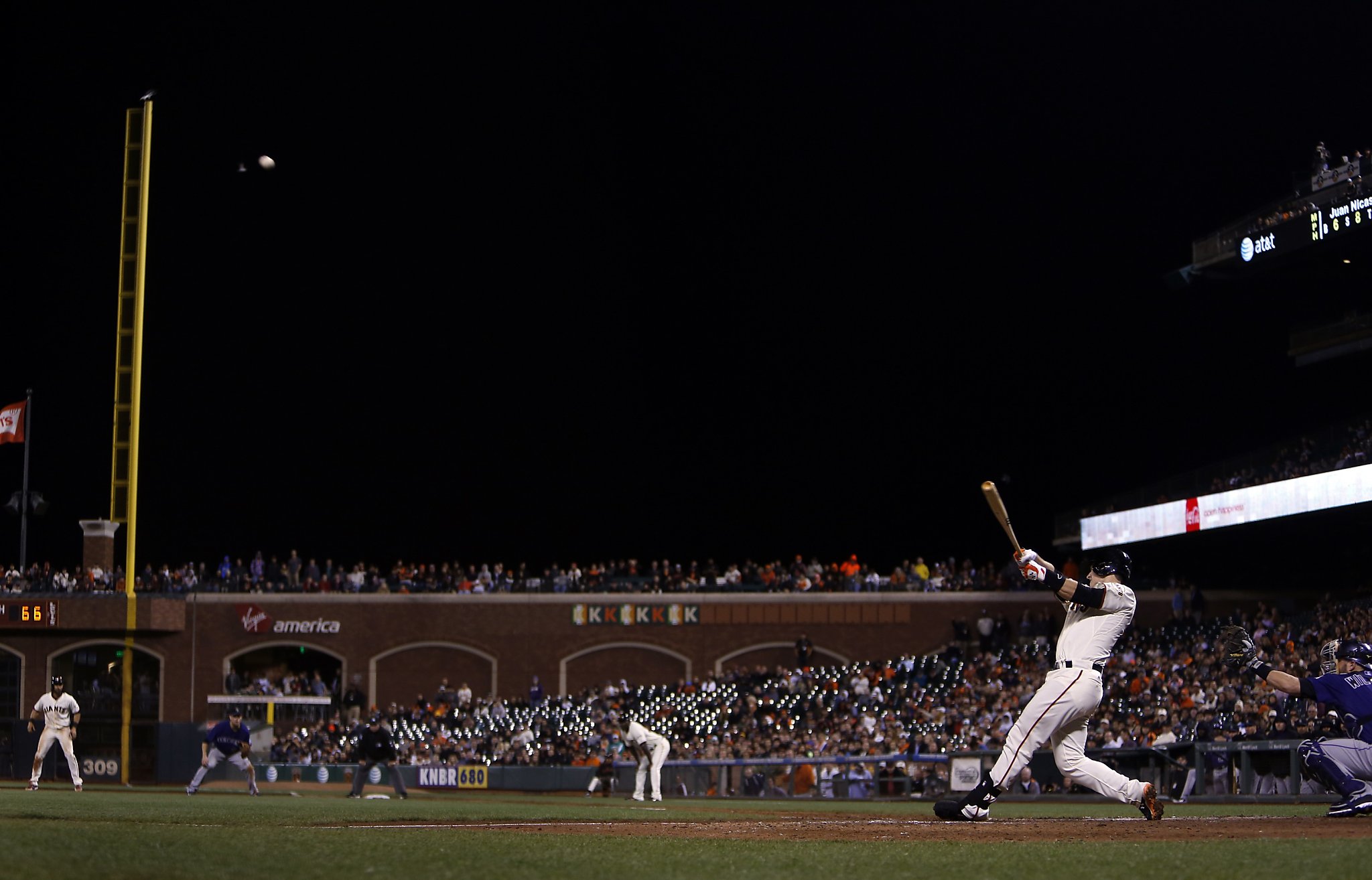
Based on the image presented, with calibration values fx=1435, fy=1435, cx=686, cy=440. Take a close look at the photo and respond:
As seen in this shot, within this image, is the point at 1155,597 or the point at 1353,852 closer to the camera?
the point at 1353,852

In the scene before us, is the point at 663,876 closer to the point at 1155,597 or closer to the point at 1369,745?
the point at 1369,745

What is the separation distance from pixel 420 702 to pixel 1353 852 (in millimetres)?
36636

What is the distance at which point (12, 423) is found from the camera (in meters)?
40.4

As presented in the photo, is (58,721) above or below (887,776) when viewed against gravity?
above

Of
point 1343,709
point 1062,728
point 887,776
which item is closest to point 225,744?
point 887,776

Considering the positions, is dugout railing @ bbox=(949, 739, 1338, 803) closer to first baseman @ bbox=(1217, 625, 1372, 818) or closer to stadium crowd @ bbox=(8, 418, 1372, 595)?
first baseman @ bbox=(1217, 625, 1372, 818)

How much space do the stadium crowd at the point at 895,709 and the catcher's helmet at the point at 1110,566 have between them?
1282 centimetres

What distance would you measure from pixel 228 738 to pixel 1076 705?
16012 millimetres

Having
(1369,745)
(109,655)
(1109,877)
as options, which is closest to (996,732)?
(1369,745)

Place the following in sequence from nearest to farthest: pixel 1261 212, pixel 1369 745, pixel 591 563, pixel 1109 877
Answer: pixel 1109 877 → pixel 1369 745 → pixel 1261 212 → pixel 591 563

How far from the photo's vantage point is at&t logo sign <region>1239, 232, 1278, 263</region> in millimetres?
31594

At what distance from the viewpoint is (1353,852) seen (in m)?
7.59

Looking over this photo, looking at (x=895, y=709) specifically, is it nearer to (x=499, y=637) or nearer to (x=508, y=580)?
(x=499, y=637)

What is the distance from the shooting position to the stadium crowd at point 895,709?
1034 inches
